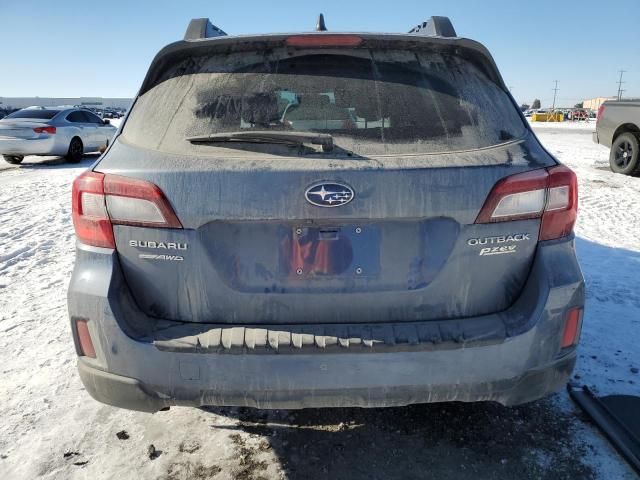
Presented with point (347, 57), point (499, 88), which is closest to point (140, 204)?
point (347, 57)

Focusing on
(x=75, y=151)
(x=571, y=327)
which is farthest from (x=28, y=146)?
(x=571, y=327)

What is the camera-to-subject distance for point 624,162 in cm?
1092

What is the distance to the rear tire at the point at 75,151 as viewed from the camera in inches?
562

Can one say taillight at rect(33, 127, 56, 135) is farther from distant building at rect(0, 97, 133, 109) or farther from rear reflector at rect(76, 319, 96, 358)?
distant building at rect(0, 97, 133, 109)

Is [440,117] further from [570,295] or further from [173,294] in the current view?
[173,294]

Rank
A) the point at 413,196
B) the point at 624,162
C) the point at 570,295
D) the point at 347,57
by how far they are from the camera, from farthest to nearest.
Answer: the point at 624,162 → the point at 347,57 → the point at 570,295 → the point at 413,196

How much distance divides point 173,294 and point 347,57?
4.05 ft

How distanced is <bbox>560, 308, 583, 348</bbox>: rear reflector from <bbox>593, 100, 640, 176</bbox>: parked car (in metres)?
10.5

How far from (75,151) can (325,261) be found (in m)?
14.8

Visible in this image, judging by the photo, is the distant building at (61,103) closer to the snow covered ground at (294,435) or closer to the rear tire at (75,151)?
the rear tire at (75,151)

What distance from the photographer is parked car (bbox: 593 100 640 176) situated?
10.5 meters

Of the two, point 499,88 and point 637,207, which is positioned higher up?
point 499,88

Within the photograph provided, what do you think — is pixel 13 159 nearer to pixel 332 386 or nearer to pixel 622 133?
pixel 332 386

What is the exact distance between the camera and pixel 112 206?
1.89 m
